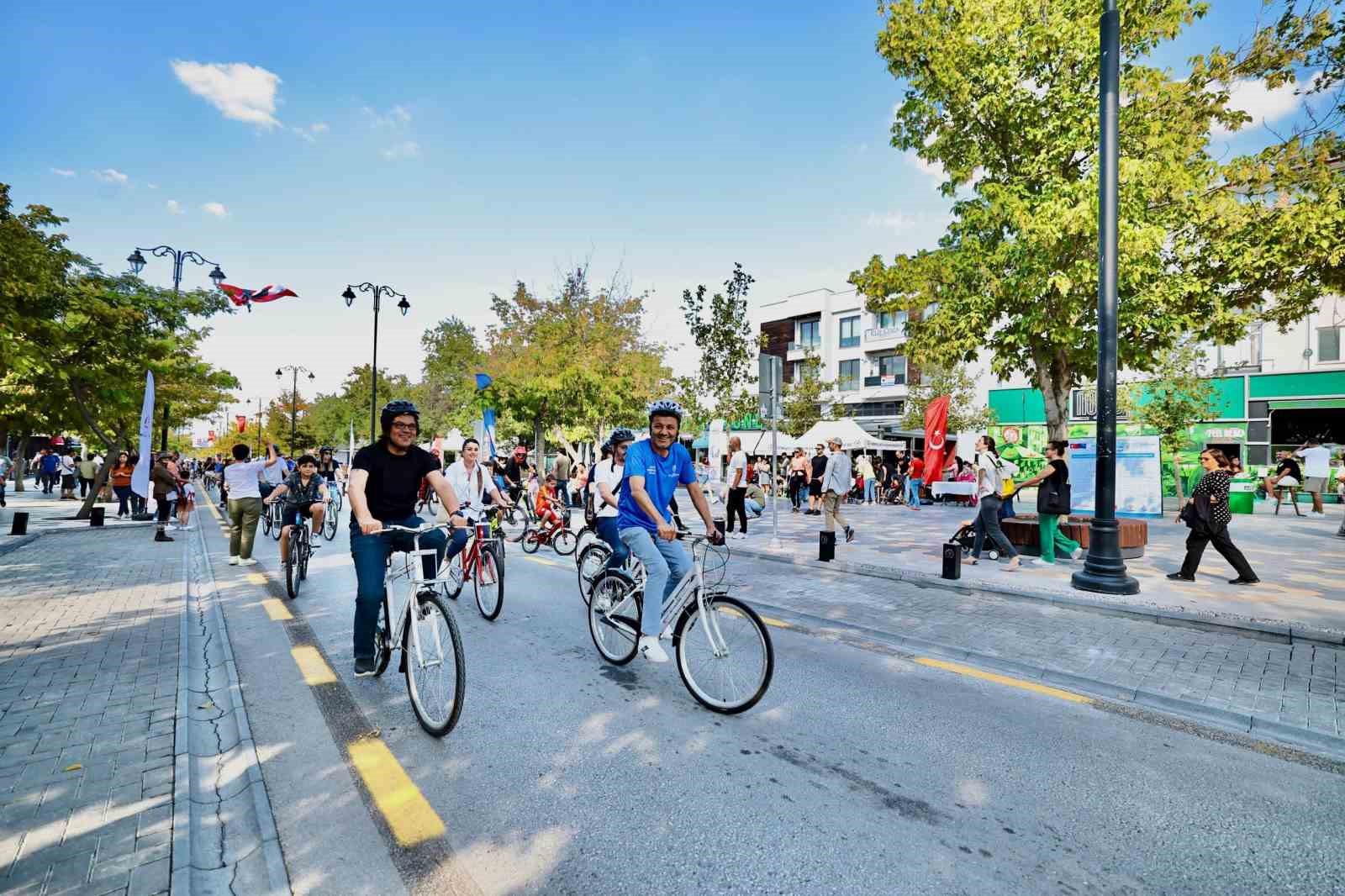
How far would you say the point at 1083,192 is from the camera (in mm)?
10875

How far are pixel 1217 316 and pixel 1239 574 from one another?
5.63 m

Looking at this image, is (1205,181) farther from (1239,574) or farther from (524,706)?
(524,706)

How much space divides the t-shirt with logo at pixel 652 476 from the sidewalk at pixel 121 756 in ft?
8.25

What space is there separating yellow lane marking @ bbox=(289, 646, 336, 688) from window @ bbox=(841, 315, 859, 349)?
47342 mm

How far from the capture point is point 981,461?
32.4ft

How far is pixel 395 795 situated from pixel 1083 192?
39.9 feet

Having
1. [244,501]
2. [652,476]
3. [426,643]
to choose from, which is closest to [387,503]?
[426,643]

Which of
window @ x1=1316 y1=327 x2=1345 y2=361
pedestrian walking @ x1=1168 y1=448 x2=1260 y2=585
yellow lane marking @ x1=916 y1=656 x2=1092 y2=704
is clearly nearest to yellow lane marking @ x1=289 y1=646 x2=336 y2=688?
yellow lane marking @ x1=916 y1=656 x2=1092 y2=704

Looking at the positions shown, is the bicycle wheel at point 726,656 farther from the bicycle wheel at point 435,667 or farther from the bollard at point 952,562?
the bollard at point 952,562

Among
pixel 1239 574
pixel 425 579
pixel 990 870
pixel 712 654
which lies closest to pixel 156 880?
pixel 425 579

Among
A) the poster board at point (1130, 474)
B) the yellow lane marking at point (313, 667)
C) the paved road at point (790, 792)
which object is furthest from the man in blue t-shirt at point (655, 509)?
the poster board at point (1130, 474)

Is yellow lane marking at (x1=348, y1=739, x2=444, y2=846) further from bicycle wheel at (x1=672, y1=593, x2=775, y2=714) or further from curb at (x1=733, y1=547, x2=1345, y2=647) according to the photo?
curb at (x1=733, y1=547, x2=1345, y2=647)

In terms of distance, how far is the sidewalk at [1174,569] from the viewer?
266 inches

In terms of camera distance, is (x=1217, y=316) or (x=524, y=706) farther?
(x=1217, y=316)
